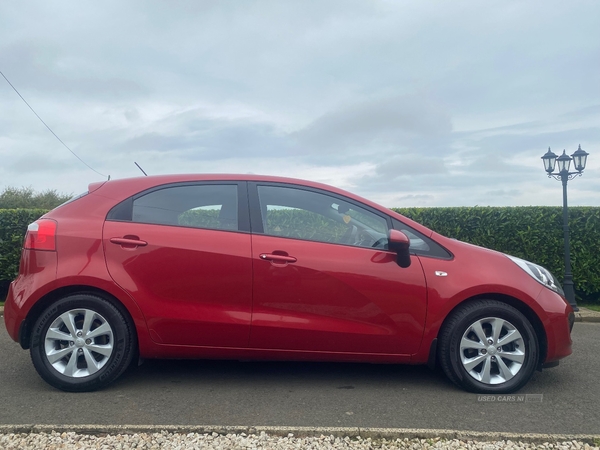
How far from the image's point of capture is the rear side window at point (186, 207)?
13.1 feet

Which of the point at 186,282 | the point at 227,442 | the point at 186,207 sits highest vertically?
the point at 186,207

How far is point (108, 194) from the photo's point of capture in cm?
Answer: 409

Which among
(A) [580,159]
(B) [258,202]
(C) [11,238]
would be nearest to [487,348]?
(B) [258,202]

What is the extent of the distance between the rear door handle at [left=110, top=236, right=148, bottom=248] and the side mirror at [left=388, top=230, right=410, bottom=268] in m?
1.79

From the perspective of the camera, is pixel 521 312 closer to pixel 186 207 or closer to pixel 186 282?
pixel 186 282

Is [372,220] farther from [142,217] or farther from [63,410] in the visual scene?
[63,410]

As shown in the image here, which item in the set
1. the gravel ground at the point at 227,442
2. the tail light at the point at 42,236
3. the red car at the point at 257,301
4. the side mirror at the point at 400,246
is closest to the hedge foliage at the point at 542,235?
the red car at the point at 257,301

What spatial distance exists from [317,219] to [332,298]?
65cm

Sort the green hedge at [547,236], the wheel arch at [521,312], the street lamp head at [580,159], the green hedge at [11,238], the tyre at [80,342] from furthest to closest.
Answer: the street lamp head at [580,159]
the green hedge at [547,236]
the green hedge at [11,238]
the wheel arch at [521,312]
the tyre at [80,342]

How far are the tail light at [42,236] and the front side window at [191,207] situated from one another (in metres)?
0.58

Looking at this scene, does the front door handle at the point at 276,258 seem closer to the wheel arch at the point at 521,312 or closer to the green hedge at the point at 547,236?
the wheel arch at the point at 521,312

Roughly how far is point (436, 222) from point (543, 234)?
68.6 inches

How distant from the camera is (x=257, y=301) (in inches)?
151

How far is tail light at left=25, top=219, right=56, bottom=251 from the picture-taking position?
3.85 m
